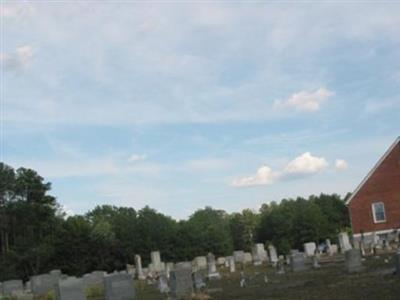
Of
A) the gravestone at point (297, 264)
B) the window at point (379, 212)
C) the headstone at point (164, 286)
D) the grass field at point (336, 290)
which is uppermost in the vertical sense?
the window at point (379, 212)

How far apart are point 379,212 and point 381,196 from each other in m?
1.33

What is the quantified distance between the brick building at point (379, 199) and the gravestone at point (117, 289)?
3242 centimetres

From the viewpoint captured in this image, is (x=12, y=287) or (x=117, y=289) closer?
(x=117, y=289)

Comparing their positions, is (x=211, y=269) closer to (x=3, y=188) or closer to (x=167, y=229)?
(x=167, y=229)

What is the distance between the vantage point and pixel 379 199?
190 feet

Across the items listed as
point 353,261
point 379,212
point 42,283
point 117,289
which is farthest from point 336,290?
point 379,212

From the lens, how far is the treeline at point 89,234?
237 ft

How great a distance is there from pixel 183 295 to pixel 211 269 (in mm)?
13619

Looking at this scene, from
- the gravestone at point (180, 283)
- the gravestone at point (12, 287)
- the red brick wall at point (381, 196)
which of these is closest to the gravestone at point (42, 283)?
the gravestone at point (12, 287)

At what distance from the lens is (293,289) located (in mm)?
22438

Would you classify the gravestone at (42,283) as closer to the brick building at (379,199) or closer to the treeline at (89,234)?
the treeline at (89,234)

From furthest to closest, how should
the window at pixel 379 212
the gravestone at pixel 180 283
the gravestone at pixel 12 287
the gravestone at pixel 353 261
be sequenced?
1. the window at pixel 379 212
2. the gravestone at pixel 12 287
3. the gravestone at pixel 353 261
4. the gravestone at pixel 180 283

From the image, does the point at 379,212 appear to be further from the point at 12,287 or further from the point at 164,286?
the point at 164,286

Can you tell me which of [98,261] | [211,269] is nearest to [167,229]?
[98,261]
